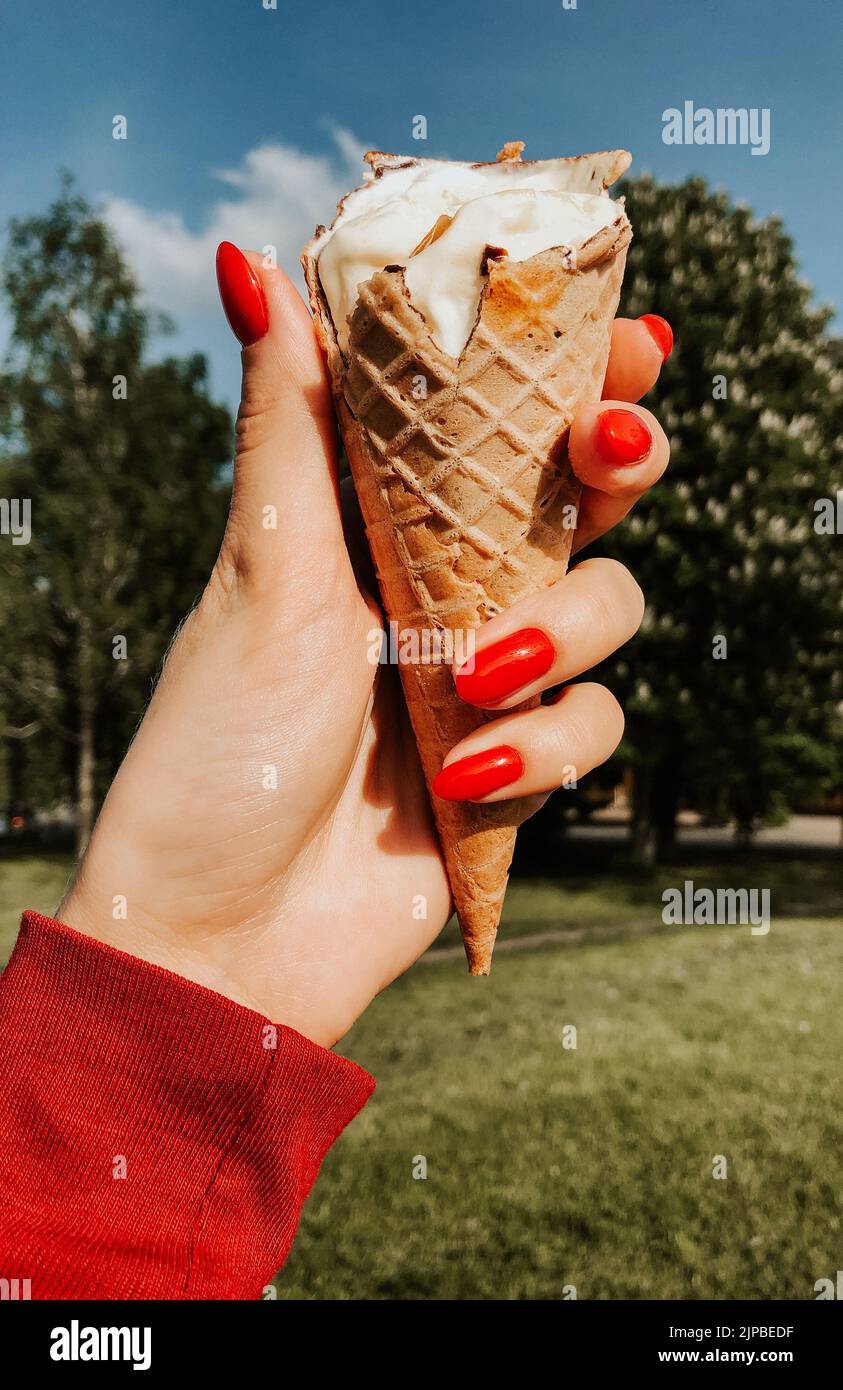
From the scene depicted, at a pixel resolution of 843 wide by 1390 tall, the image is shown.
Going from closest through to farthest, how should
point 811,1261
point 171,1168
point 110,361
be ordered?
point 171,1168, point 811,1261, point 110,361

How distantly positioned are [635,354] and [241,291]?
1.12 metres

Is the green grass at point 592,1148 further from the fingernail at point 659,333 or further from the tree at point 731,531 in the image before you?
the tree at point 731,531

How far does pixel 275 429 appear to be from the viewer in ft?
7.83

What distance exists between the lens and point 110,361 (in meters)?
19.4

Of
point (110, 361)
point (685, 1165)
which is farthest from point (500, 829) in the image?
point (110, 361)

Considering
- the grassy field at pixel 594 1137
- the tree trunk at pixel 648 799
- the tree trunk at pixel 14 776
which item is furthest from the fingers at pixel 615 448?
the tree trunk at pixel 14 776

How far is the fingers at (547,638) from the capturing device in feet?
7.65

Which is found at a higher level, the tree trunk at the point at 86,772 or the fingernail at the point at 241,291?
the fingernail at the point at 241,291

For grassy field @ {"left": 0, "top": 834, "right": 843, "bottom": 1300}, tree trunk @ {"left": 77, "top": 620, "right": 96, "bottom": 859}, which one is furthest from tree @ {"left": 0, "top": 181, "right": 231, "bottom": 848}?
grassy field @ {"left": 0, "top": 834, "right": 843, "bottom": 1300}

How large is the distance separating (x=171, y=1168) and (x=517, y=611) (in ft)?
4.92

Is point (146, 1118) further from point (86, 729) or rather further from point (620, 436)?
point (86, 729)

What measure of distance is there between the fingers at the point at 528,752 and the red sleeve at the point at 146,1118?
2.43 ft

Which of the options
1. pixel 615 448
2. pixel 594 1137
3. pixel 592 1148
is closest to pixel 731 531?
pixel 594 1137

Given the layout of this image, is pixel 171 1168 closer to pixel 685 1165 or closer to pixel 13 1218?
pixel 13 1218
